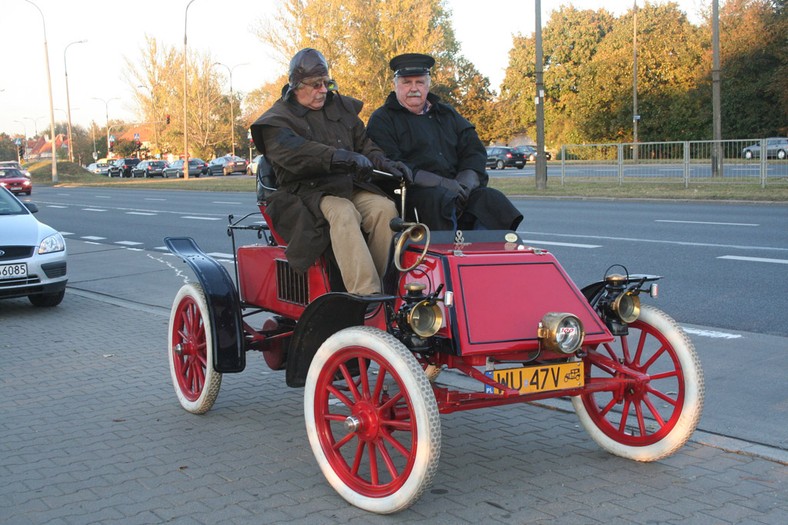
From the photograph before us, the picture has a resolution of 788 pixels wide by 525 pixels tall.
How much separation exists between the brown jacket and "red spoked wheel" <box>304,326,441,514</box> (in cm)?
77

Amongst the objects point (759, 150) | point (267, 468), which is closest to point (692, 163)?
point (759, 150)

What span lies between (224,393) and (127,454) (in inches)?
51.5

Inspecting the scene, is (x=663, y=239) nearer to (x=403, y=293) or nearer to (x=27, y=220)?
(x=27, y=220)

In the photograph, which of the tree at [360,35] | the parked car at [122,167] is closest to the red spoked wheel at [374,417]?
the tree at [360,35]

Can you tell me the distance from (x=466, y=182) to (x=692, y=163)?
22.3 meters

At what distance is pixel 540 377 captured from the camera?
3.95 metres

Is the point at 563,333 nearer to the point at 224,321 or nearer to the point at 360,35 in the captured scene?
the point at 224,321

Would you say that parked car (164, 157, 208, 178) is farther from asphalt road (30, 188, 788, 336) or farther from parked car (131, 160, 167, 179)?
asphalt road (30, 188, 788, 336)

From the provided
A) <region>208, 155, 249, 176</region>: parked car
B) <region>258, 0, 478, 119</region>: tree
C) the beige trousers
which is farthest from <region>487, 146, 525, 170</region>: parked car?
the beige trousers

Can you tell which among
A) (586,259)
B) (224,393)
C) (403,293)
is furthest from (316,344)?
(586,259)

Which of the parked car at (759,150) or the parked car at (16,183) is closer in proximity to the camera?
the parked car at (759,150)

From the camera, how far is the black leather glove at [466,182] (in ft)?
15.7

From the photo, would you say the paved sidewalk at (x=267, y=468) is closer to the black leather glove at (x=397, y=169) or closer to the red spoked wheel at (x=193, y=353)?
the red spoked wheel at (x=193, y=353)

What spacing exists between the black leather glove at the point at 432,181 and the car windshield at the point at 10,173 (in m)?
42.6
